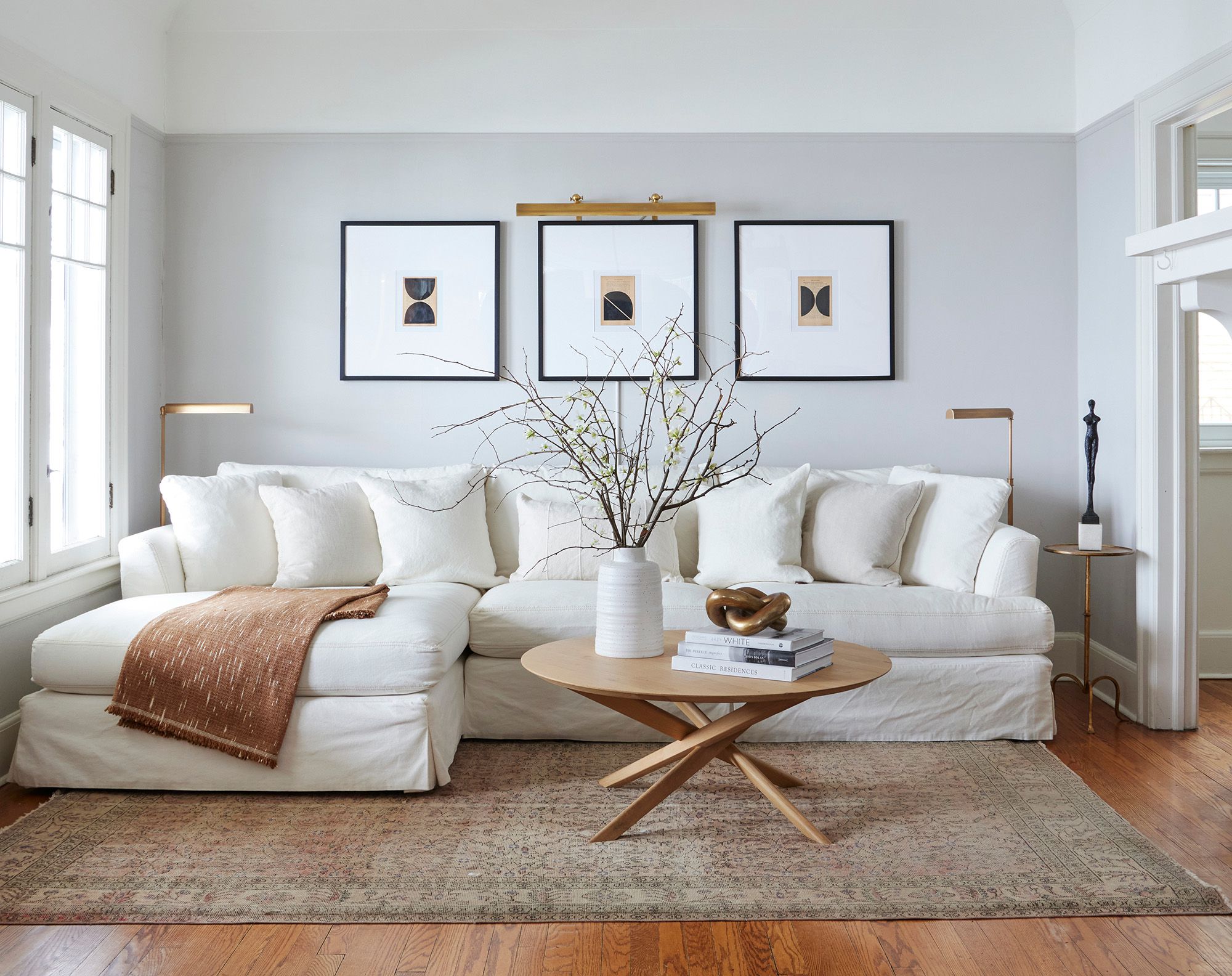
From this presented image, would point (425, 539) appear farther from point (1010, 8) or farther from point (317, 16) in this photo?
point (1010, 8)

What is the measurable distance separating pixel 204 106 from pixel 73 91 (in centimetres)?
78

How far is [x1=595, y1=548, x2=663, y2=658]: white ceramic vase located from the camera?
8.34ft

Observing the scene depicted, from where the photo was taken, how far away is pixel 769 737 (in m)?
3.25

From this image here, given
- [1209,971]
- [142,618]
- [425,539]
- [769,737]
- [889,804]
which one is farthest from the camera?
[425,539]

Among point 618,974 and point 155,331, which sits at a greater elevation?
point 155,331

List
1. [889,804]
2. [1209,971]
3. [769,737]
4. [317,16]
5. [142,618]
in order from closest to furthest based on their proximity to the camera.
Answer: [1209,971] < [889,804] < [142,618] < [769,737] < [317,16]

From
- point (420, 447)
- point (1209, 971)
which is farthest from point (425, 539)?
point (1209, 971)

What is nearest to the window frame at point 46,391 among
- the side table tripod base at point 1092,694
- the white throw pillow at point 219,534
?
the white throw pillow at point 219,534

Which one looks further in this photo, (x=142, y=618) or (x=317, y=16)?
(x=317, y=16)

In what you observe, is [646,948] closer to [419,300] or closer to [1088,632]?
[1088,632]

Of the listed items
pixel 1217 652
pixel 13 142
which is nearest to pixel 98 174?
pixel 13 142

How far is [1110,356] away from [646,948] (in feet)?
9.95

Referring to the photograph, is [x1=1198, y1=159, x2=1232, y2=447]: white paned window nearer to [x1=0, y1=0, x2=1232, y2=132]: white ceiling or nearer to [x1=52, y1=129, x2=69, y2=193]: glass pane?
[x1=0, y1=0, x2=1232, y2=132]: white ceiling

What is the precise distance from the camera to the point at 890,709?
324 centimetres
